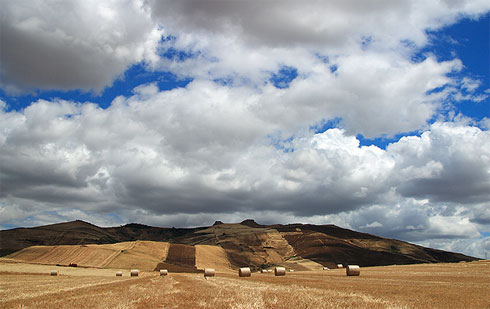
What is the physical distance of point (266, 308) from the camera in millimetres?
15984

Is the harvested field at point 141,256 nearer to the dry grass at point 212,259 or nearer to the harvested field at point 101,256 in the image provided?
the harvested field at point 101,256

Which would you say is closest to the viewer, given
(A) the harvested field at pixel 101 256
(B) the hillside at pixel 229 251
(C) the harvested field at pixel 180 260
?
(C) the harvested field at pixel 180 260

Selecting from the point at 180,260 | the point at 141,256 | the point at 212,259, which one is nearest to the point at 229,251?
the point at 212,259

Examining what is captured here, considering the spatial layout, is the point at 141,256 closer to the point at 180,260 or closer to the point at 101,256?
the point at 101,256

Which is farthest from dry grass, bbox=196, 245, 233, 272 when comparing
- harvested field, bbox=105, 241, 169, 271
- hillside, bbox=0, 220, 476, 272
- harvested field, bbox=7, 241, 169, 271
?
harvested field, bbox=7, 241, 169, 271

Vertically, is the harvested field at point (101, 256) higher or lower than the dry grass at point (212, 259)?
higher

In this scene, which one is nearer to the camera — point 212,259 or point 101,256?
point 101,256

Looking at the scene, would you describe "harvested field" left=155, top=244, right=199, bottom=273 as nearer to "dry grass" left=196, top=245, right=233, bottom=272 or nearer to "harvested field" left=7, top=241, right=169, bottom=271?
"dry grass" left=196, top=245, right=233, bottom=272

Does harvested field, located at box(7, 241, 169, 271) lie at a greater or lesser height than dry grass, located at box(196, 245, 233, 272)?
greater

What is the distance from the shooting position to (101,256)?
102562mm

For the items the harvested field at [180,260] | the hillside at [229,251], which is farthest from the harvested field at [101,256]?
the harvested field at [180,260]

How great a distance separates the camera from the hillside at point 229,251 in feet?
343

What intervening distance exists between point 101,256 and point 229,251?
168 feet

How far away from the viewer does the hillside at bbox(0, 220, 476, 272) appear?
104562mm
